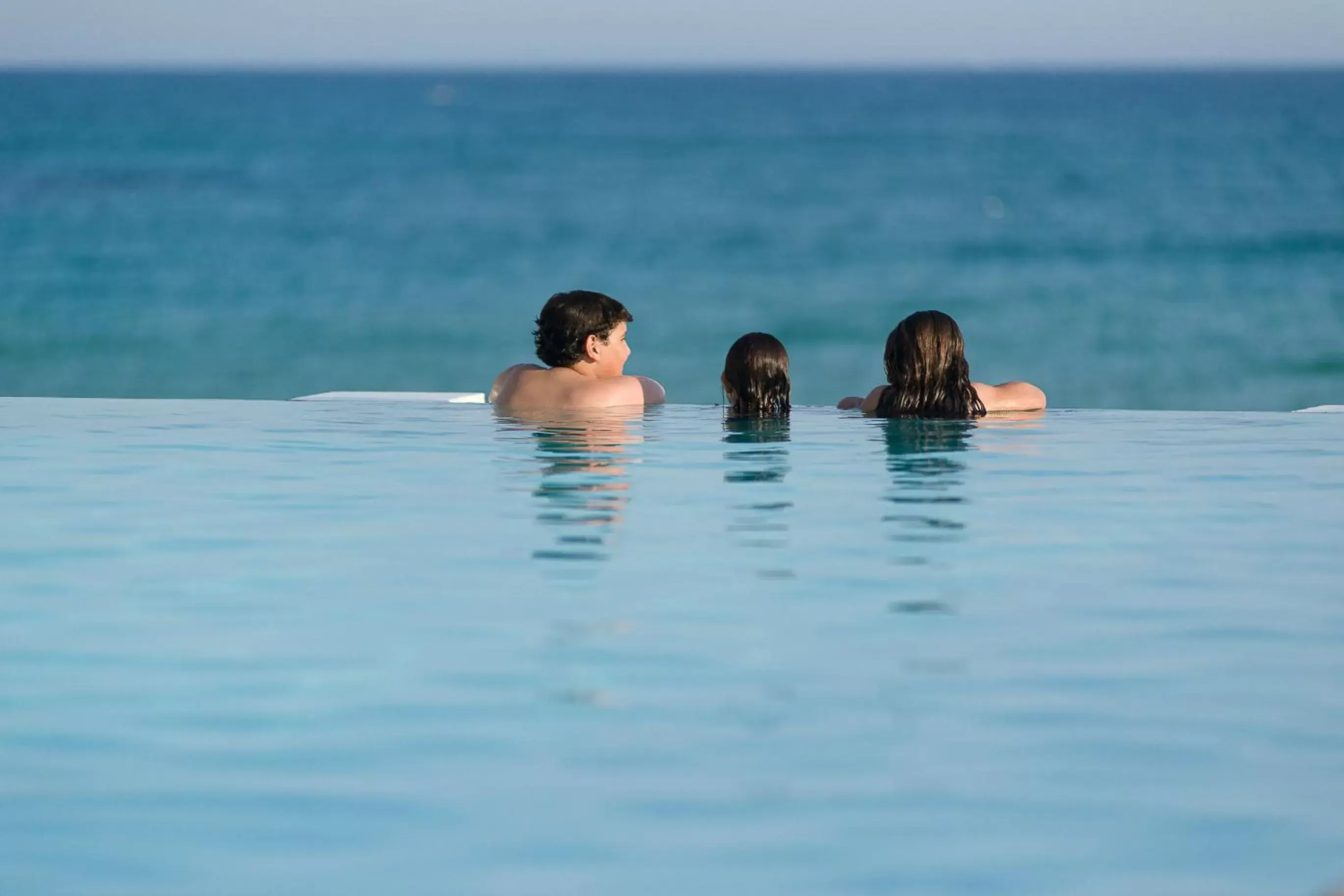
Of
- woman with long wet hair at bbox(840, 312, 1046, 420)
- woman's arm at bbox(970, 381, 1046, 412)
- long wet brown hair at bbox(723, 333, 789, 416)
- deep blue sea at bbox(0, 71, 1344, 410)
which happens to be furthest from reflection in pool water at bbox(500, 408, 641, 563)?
deep blue sea at bbox(0, 71, 1344, 410)

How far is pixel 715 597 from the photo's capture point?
14.6 ft

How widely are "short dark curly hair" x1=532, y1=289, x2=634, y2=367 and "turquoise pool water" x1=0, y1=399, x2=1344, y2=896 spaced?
2.32 meters

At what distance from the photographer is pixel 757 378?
8.99 meters

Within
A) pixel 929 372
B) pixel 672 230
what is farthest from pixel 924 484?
pixel 672 230

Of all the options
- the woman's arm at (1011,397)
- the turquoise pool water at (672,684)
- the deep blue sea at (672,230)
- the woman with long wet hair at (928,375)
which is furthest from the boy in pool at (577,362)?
the deep blue sea at (672,230)

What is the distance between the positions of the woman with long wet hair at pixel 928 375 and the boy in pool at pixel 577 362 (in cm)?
133

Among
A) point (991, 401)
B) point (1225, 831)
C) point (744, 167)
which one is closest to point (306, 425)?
point (991, 401)

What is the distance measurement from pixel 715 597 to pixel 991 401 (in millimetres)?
5362

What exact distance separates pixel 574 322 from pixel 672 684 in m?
5.62

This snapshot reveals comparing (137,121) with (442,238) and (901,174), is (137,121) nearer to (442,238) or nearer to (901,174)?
(442,238)

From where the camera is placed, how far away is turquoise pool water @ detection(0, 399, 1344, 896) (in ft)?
8.90

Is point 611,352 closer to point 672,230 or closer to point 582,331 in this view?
point 582,331

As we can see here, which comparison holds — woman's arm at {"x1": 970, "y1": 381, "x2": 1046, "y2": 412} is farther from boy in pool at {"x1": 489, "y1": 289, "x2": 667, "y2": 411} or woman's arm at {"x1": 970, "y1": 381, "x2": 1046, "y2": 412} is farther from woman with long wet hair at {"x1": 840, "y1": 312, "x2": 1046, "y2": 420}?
boy in pool at {"x1": 489, "y1": 289, "x2": 667, "y2": 411}

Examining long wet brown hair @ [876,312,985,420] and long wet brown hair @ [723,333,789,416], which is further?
long wet brown hair @ [723,333,789,416]
